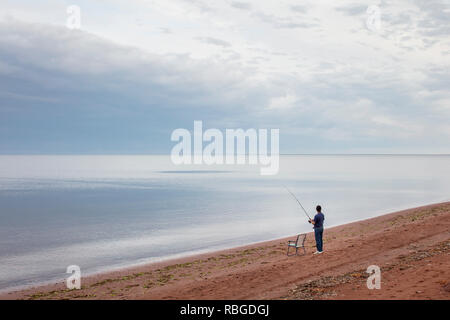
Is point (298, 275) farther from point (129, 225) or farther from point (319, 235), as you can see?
point (129, 225)

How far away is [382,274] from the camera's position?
13.3 metres

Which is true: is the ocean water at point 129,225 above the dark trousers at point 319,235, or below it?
below

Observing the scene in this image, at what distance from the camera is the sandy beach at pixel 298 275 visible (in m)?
11.9

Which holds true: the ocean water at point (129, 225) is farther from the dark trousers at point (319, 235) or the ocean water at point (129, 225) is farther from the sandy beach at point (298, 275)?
the dark trousers at point (319, 235)

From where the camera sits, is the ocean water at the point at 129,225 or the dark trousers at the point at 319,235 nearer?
the dark trousers at the point at 319,235

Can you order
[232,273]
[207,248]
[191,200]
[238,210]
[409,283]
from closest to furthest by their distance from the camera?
1. [409,283]
2. [232,273]
3. [207,248]
4. [238,210]
5. [191,200]

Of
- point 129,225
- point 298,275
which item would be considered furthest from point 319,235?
point 129,225

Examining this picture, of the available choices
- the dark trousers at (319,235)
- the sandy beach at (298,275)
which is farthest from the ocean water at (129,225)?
the dark trousers at (319,235)

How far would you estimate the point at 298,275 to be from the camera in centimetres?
1462

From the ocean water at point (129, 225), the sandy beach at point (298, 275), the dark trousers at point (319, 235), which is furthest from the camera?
the ocean water at point (129, 225)
